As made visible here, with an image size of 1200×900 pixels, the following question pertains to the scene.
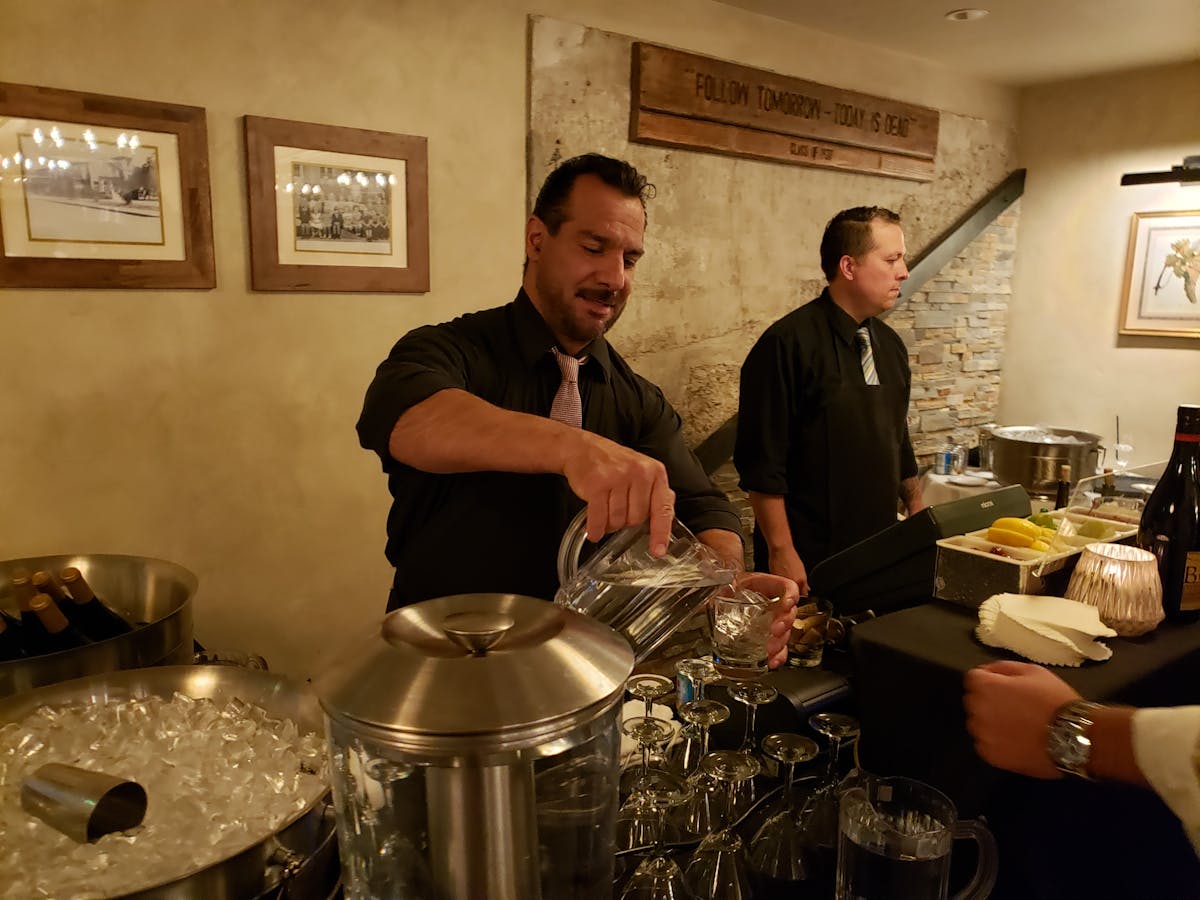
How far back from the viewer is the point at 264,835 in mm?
783

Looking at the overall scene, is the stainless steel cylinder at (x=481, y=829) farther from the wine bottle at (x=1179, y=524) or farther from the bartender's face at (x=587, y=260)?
the bartender's face at (x=587, y=260)

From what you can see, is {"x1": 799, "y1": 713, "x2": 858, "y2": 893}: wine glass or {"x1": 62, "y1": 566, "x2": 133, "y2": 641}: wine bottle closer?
{"x1": 799, "y1": 713, "x2": 858, "y2": 893}: wine glass

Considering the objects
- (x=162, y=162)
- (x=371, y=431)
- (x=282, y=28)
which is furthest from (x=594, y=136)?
(x=371, y=431)

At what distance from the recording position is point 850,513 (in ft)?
8.55

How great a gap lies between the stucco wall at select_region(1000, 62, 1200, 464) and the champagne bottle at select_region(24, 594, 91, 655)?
4841 millimetres

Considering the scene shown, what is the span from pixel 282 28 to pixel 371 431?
1.65 meters

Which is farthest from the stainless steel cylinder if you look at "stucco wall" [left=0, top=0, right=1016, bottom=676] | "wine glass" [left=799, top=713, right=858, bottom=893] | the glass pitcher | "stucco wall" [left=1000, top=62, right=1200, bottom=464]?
"stucco wall" [left=1000, top=62, right=1200, bottom=464]

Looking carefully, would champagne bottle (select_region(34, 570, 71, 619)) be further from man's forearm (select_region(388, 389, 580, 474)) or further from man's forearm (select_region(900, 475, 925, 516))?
man's forearm (select_region(900, 475, 925, 516))

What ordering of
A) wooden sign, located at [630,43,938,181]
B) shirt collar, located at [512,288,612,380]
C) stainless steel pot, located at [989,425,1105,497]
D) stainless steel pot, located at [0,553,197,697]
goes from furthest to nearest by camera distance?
stainless steel pot, located at [989,425,1105,497]
wooden sign, located at [630,43,938,181]
shirt collar, located at [512,288,612,380]
stainless steel pot, located at [0,553,197,697]

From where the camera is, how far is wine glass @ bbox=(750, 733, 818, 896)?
0.92 metres

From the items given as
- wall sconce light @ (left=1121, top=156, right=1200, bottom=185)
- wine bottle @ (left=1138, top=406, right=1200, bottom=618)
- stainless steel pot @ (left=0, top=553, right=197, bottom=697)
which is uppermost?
wall sconce light @ (left=1121, top=156, right=1200, bottom=185)

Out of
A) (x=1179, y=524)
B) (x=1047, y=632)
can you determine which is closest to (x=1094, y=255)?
(x=1179, y=524)

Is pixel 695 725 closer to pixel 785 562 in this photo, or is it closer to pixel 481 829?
pixel 481 829

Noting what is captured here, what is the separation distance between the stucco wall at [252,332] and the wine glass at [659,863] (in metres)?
1.91
